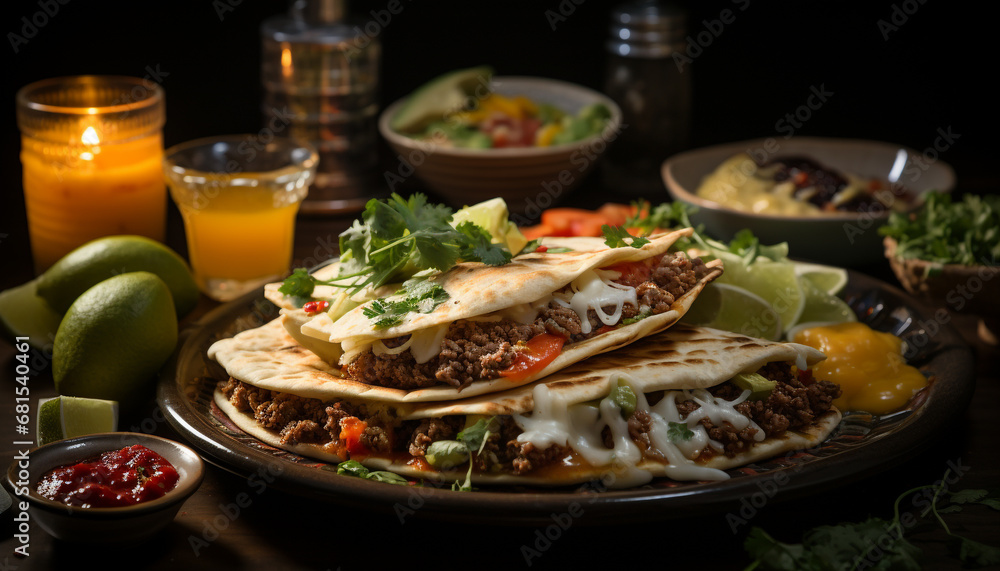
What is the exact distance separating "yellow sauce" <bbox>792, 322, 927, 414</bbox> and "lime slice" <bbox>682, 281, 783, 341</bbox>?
0.11 meters

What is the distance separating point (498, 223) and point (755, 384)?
2.85 feet

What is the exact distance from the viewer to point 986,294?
308 centimetres

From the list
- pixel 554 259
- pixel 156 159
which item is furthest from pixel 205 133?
pixel 554 259

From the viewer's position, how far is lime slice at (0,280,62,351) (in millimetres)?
3041

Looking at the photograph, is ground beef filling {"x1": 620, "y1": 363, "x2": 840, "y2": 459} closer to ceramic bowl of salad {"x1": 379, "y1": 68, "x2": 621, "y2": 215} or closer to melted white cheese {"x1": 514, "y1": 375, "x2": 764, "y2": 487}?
melted white cheese {"x1": 514, "y1": 375, "x2": 764, "y2": 487}

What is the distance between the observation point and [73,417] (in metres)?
2.35

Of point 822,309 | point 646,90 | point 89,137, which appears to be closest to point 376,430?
point 822,309

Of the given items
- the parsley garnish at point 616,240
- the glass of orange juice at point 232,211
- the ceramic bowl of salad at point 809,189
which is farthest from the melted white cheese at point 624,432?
the glass of orange juice at point 232,211

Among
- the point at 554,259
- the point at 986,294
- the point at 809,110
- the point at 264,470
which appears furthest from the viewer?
the point at 809,110

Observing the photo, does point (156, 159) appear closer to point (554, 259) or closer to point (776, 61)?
point (554, 259)

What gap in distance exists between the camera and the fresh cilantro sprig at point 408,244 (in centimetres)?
252

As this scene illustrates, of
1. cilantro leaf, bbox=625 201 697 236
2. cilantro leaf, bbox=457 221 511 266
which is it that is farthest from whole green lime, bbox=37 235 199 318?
cilantro leaf, bbox=625 201 697 236

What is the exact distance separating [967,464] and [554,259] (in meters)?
1.23

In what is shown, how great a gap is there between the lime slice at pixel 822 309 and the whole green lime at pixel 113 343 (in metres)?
2.03
